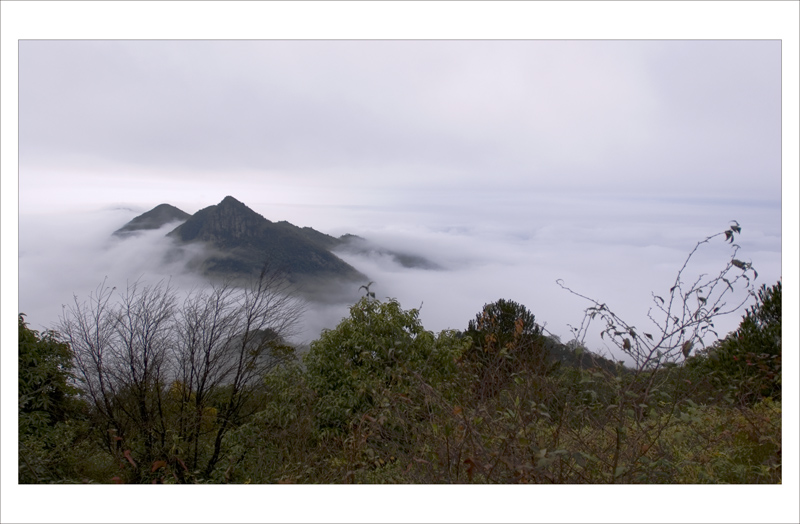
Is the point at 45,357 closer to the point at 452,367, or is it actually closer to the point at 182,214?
the point at 182,214

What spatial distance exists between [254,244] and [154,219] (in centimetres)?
174

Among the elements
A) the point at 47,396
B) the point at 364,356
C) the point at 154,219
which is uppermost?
the point at 154,219

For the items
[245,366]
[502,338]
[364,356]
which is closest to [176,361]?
[245,366]

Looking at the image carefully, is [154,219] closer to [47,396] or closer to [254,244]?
[254,244]

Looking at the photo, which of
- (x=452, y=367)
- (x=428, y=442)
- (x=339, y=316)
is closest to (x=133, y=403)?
(x=339, y=316)

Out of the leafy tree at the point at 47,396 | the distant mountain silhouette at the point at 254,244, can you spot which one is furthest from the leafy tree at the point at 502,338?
the leafy tree at the point at 47,396

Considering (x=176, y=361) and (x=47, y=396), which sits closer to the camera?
(x=47, y=396)

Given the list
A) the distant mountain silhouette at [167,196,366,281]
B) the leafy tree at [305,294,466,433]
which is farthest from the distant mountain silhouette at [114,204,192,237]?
the leafy tree at [305,294,466,433]

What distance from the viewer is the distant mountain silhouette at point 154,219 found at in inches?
347

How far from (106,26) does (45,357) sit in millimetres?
5163

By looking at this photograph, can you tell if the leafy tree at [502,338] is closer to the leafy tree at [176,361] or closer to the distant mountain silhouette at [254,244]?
the distant mountain silhouette at [254,244]

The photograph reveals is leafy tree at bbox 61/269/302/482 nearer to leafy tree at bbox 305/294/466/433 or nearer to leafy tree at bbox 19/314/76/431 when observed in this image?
leafy tree at bbox 19/314/76/431

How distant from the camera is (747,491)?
3.50 meters

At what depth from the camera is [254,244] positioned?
10.0m
